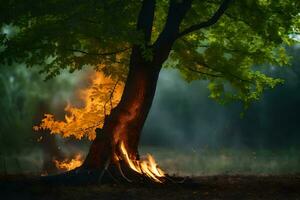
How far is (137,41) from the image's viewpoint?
42.9 feet

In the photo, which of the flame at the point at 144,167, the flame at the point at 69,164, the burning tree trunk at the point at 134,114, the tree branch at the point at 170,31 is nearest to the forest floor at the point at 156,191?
the flame at the point at 144,167

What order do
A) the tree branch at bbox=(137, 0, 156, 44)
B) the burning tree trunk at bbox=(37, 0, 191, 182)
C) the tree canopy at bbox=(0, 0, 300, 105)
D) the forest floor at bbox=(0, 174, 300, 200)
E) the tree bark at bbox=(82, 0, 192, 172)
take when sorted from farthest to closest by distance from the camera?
the tree branch at bbox=(137, 0, 156, 44) → the tree bark at bbox=(82, 0, 192, 172) → the burning tree trunk at bbox=(37, 0, 191, 182) → the tree canopy at bbox=(0, 0, 300, 105) → the forest floor at bbox=(0, 174, 300, 200)

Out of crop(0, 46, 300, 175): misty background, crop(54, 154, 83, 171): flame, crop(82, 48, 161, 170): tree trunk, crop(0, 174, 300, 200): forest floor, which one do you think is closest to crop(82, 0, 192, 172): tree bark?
crop(82, 48, 161, 170): tree trunk

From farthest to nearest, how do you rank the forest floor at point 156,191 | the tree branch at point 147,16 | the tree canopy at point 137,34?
the tree branch at point 147,16 < the tree canopy at point 137,34 < the forest floor at point 156,191

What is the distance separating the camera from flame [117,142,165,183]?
14.5 meters

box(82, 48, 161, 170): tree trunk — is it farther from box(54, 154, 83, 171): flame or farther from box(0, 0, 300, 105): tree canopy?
box(54, 154, 83, 171): flame

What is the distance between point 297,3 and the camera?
13.6 m

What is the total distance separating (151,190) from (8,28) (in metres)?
15.5

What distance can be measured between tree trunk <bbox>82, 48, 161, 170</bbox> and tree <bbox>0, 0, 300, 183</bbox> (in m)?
0.03

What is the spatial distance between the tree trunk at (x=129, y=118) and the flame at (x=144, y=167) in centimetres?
18

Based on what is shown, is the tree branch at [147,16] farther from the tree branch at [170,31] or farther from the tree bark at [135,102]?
the tree branch at [170,31]

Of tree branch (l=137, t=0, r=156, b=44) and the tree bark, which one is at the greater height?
tree branch (l=137, t=0, r=156, b=44)

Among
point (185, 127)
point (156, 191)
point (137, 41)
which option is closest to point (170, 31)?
point (137, 41)

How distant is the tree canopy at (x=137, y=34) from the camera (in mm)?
12727
